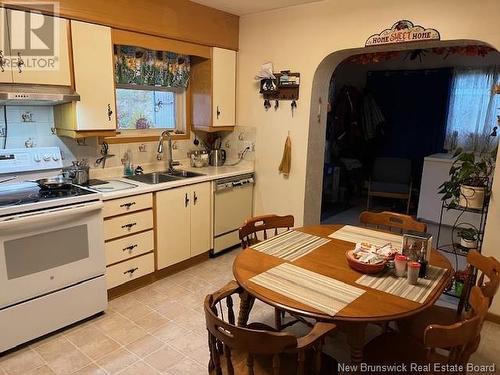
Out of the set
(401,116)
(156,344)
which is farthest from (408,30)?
(401,116)

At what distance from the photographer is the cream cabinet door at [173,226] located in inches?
121

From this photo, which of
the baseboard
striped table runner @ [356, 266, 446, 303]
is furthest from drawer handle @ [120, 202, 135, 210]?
the baseboard

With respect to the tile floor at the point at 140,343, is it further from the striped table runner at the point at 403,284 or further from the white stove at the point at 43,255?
the striped table runner at the point at 403,284

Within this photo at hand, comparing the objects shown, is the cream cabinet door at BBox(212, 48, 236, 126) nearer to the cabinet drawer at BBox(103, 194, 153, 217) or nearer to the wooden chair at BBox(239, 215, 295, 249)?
the cabinet drawer at BBox(103, 194, 153, 217)

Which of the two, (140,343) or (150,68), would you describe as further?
(150,68)

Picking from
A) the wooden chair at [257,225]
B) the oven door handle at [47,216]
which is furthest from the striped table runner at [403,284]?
the oven door handle at [47,216]

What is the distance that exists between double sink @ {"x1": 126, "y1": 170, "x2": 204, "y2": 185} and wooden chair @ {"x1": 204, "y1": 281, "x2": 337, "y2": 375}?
188 cm

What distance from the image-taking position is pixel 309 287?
163cm

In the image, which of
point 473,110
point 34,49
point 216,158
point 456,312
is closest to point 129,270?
point 216,158

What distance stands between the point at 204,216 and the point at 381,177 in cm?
306

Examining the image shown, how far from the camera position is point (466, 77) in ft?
16.9

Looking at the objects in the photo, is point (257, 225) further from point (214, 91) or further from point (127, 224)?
point (214, 91)

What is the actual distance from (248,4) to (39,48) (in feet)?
5.85

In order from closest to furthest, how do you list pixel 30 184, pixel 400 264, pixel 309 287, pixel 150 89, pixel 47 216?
pixel 309 287 < pixel 400 264 < pixel 47 216 < pixel 30 184 < pixel 150 89
